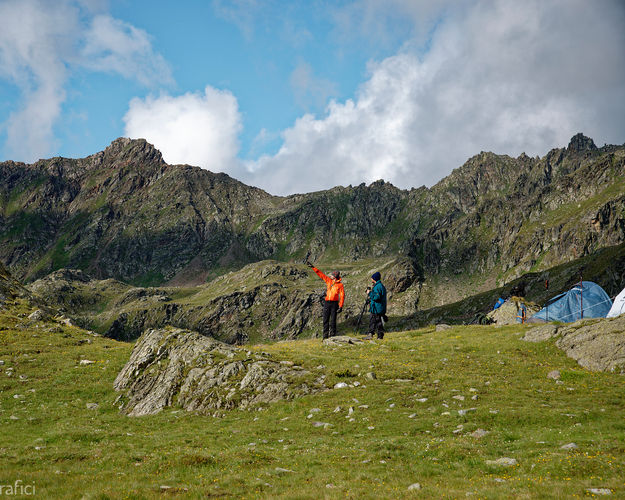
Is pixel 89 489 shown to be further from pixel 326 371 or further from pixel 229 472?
pixel 326 371

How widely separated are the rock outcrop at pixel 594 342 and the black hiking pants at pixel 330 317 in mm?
15518

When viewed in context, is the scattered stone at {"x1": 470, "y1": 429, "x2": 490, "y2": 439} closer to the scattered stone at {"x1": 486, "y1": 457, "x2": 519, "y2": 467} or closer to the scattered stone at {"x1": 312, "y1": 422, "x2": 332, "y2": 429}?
the scattered stone at {"x1": 486, "y1": 457, "x2": 519, "y2": 467}

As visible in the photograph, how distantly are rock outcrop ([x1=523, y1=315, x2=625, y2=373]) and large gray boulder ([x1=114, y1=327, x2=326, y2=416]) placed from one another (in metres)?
16.7

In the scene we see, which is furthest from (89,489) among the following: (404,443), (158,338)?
(158,338)

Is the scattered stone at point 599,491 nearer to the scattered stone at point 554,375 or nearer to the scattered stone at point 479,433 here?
the scattered stone at point 479,433

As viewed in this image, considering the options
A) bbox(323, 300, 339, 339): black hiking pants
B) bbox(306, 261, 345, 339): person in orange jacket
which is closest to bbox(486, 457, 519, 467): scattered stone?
bbox(306, 261, 345, 339): person in orange jacket

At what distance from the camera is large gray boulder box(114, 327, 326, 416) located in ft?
70.9

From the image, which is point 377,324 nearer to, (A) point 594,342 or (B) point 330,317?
(B) point 330,317

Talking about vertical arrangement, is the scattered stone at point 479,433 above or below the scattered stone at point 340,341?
below

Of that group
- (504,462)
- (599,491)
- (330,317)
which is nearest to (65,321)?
(330,317)

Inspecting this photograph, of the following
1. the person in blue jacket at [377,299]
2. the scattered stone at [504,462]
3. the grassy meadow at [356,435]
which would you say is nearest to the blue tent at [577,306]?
the grassy meadow at [356,435]

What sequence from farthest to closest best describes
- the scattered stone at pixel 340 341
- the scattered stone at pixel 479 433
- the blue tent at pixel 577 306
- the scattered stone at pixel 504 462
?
the blue tent at pixel 577 306, the scattered stone at pixel 340 341, the scattered stone at pixel 479 433, the scattered stone at pixel 504 462

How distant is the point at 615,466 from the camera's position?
1059cm

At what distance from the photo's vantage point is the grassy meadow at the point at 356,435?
10.8 meters
